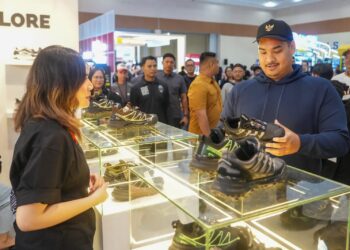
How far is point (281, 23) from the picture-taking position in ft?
5.68

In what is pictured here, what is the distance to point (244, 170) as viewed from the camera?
117 centimetres

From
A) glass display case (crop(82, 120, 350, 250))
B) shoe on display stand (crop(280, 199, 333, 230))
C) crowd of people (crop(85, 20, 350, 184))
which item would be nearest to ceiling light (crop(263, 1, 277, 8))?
glass display case (crop(82, 120, 350, 250))

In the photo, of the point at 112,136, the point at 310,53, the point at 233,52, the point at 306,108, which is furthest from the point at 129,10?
the point at 306,108

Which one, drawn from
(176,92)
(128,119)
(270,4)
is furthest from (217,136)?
(270,4)

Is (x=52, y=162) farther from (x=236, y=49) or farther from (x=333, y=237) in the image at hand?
(x=236, y=49)

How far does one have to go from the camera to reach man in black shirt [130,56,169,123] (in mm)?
4508

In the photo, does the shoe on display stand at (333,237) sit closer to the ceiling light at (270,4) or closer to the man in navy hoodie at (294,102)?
the man in navy hoodie at (294,102)

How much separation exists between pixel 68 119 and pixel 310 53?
1280 cm

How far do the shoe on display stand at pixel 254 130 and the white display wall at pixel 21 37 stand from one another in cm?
284

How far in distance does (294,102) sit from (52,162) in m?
1.19

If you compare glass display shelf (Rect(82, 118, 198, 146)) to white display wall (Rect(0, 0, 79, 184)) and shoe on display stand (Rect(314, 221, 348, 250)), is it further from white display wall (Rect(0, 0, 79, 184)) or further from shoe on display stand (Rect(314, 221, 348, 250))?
white display wall (Rect(0, 0, 79, 184))

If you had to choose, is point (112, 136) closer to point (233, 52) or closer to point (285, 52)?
point (285, 52)

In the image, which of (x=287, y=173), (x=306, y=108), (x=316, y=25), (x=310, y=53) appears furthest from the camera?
(x=316, y=25)

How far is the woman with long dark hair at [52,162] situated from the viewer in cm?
112
